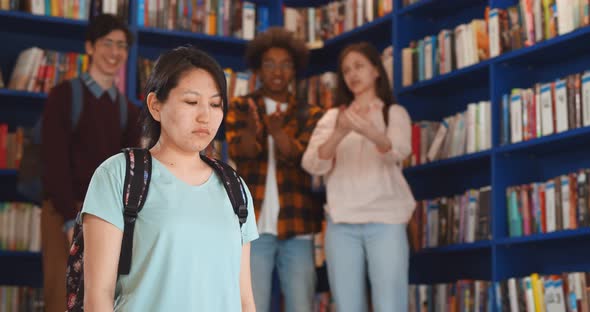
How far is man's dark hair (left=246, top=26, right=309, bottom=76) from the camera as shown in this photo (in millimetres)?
4102

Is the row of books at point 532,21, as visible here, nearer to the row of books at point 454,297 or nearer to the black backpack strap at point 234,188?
the row of books at point 454,297

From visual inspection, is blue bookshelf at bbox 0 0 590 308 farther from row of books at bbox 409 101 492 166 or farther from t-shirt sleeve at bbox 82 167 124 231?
t-shirt sleeve at bbox 82 167 124 231

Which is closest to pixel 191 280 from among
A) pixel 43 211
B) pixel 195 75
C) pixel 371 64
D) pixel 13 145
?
pixel 195 75

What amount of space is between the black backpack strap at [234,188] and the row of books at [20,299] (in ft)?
8.97

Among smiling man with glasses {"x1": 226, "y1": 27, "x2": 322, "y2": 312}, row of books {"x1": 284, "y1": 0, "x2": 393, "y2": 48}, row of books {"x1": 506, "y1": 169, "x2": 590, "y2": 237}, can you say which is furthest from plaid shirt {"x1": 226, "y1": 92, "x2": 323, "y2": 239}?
row of books {"x1": 284, "y1": 0, "x2": 393, "y2": 48}

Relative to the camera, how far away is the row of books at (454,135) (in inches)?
156

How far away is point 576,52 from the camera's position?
385cm

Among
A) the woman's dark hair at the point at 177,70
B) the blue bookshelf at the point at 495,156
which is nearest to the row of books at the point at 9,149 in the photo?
the blue bookshelf at the point at 495,156

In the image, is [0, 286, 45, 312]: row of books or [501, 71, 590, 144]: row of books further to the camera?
[0, 286, 45, 312]: row of books

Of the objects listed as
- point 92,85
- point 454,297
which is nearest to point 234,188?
point 92,85

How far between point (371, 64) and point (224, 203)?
217 centimetres

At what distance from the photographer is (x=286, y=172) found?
3.92 m

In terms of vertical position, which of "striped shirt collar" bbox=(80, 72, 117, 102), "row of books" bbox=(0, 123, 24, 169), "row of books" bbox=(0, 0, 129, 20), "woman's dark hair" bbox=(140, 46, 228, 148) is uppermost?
"row of books" bbox=(0, 0, 129, 20)

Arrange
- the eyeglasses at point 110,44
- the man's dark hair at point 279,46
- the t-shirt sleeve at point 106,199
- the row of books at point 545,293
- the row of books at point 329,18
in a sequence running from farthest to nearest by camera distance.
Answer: the row of books at point 329,18
the man's dark hair at point 279,46
the eyeglasses at point 110,44
the row of books at point 545,293
the t-shirt sleeve at point 106,199
